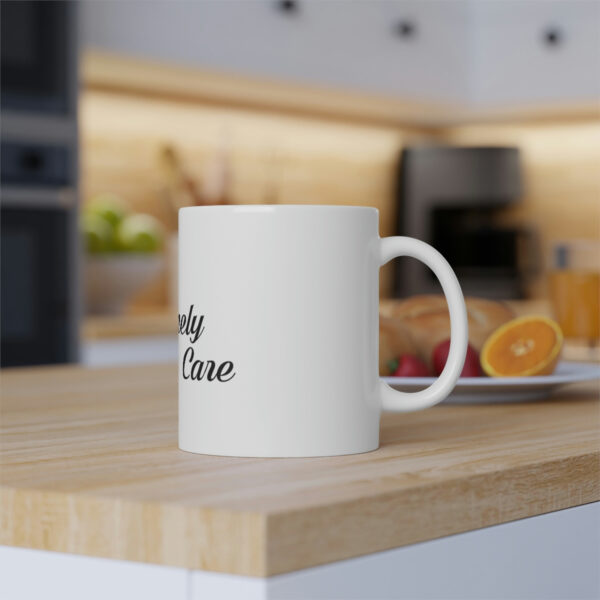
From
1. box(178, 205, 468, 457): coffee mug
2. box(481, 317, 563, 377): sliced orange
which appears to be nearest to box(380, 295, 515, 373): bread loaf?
box(481, 317, 563, 377): sliced orange

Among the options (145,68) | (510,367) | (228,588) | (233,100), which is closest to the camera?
(228,588)

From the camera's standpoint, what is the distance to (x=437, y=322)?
917 mm

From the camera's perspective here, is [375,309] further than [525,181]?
No

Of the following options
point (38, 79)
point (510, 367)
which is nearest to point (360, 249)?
point (510, 367)

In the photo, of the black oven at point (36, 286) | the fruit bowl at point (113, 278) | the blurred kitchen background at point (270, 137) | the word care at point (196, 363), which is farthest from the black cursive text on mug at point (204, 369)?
the fruit bowl at point (113, 278)

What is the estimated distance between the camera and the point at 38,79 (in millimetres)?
2598

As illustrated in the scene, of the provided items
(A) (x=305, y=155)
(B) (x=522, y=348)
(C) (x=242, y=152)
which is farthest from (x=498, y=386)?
(A) (x=305, y=155)

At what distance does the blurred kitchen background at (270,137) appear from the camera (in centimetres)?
260

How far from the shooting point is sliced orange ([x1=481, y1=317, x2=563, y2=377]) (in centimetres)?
88

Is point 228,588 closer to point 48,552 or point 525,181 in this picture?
point 48,552

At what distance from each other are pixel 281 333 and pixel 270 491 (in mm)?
115

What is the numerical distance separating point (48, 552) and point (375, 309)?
0.22 meters

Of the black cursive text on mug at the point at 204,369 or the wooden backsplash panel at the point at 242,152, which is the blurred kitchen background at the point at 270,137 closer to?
the wooden backsplash panel at the point at 242,152

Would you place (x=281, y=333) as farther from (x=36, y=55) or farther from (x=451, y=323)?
(x=36, y=55)
